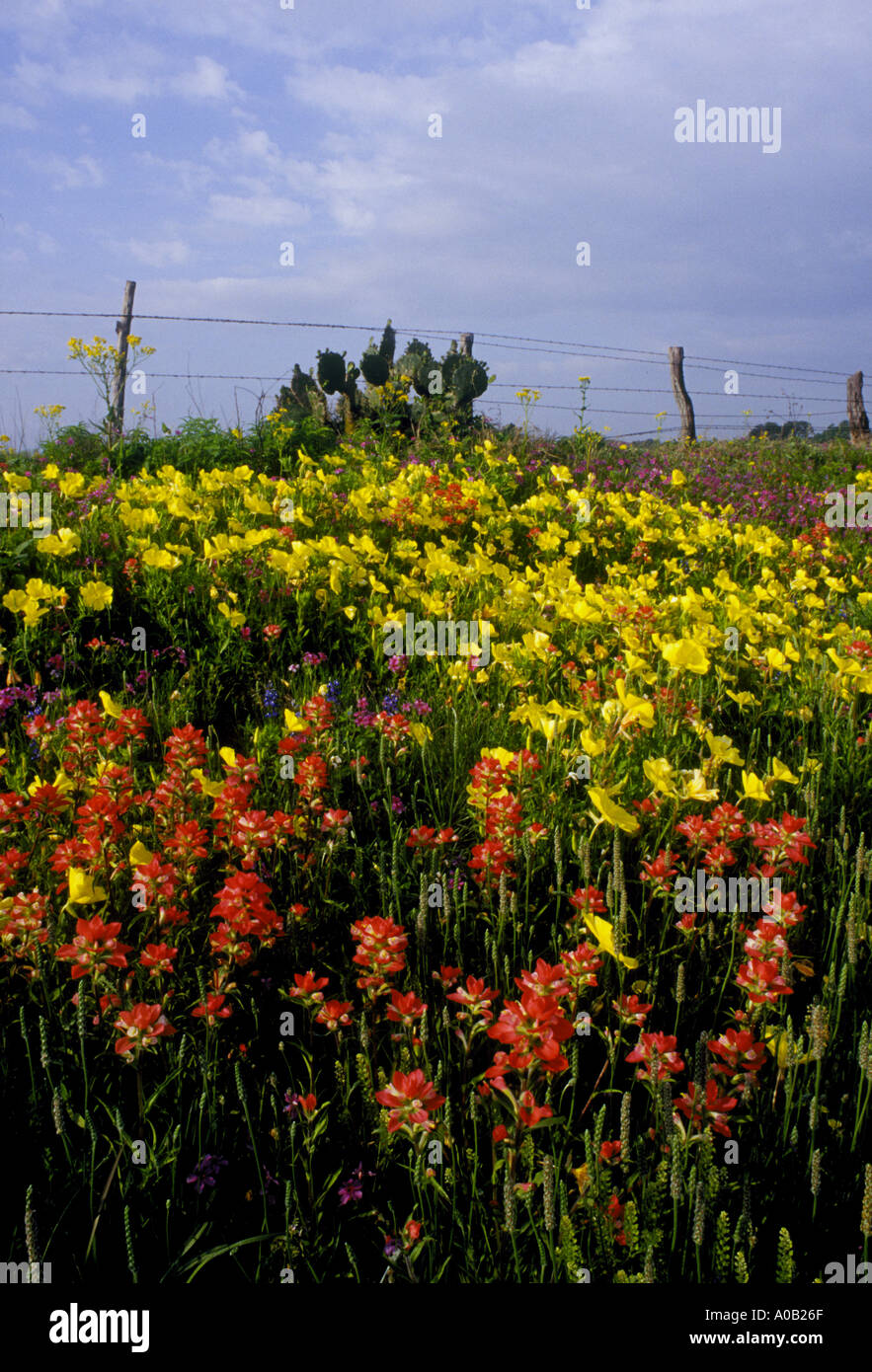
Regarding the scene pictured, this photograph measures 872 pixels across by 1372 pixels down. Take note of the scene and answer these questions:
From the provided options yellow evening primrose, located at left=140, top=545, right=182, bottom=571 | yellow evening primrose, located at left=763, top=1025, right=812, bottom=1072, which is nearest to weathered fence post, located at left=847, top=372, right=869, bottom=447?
yellow evening primrose, located at left=140, top=545, right=182, bottom=571

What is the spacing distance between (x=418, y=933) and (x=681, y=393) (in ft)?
56.3

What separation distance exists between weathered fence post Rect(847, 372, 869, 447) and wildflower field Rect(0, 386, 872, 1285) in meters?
16.7

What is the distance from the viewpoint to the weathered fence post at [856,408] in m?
18.0

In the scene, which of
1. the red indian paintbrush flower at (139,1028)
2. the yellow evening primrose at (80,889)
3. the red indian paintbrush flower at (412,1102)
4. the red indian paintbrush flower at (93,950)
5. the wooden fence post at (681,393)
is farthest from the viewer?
the wooden fence post at (681,393)

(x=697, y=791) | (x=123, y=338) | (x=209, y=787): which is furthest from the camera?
(x=123, y=338)

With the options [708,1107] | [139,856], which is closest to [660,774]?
[708,1107]

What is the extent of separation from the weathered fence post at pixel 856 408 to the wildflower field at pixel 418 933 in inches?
657

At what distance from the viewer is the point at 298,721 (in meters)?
2.31

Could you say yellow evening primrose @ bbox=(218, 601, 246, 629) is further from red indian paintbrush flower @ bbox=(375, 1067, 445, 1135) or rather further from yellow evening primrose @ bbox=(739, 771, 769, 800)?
red indian paintbrush flower @ bbox=(375, 1067, 445, 1135)

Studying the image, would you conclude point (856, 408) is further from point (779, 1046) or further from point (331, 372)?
point (779, 1046)

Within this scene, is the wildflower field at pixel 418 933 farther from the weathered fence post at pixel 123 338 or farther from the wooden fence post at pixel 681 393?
the wooden fence post at pixel 681 393

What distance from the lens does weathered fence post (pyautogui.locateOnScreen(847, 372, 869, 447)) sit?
59.0 feet

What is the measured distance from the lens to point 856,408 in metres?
18.1

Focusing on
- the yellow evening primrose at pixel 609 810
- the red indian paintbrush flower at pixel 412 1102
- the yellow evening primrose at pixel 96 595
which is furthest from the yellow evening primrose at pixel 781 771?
the yellow evening primrose at pixel 96 595
